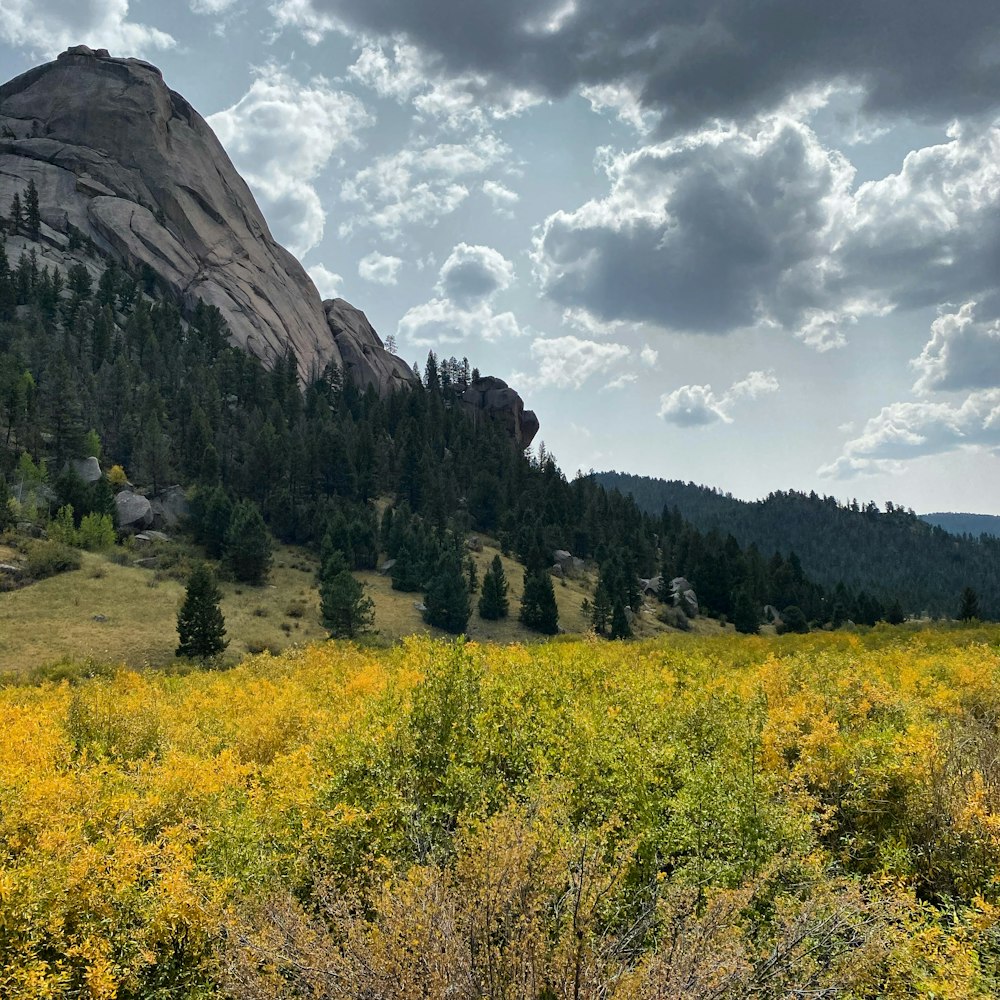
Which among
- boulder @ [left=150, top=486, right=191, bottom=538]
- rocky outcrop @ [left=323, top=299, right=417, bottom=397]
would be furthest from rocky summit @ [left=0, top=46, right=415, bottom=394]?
boulder @ [left=150, top=486, right=191, bottom=538]

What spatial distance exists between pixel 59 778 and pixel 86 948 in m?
4.03

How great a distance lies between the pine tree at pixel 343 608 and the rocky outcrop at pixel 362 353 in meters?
94.6

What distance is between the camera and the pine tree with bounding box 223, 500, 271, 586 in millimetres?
62844

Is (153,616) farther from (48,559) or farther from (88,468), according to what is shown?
(88,468)

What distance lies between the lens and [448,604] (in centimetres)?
6269

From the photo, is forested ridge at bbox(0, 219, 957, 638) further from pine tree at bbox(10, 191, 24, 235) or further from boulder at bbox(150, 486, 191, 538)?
pine tree at bbox(10, 191, 24, 235)

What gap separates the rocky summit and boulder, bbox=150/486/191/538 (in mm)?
52387

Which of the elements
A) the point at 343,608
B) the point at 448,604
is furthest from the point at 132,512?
the point at 448,604

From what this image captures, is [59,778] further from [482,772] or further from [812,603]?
[812,603]

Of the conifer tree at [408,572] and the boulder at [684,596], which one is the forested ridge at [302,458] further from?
the boulder at [684,596]

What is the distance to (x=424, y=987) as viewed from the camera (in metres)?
5.64

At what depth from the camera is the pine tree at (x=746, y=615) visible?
8119 centimetres

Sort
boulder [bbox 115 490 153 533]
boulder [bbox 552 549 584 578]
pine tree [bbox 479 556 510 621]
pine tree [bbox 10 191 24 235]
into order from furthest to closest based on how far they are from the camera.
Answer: pine tree [bbox 10 191 24 235], boulder [bbox 552 549 584 578], pine tree [bbox 479 556 510 621], boulder [bbox 115 490 153 533]

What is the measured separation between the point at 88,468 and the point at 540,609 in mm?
55939
